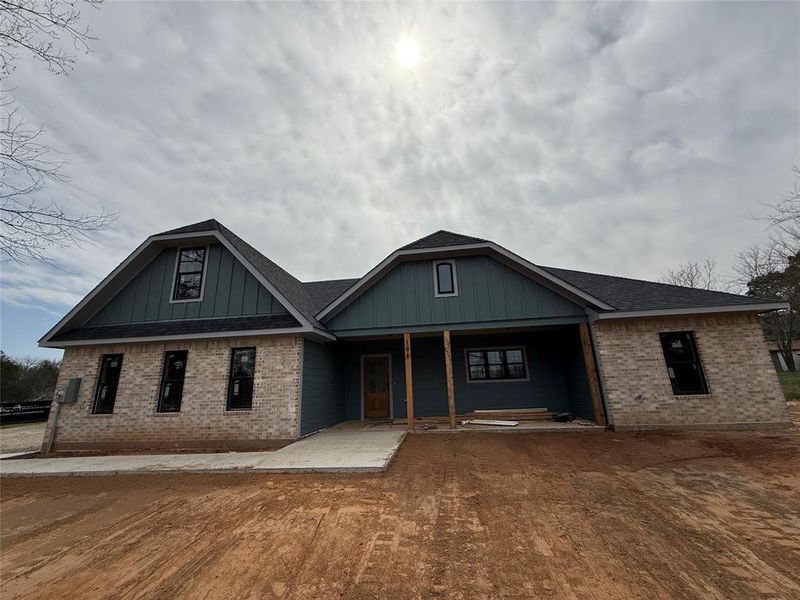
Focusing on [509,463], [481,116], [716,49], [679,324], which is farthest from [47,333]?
[716,49]

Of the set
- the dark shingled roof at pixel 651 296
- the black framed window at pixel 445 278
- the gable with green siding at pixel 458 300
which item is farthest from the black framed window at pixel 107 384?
the dark shingled roof at pixel 651 296

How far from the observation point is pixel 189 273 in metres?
10.7

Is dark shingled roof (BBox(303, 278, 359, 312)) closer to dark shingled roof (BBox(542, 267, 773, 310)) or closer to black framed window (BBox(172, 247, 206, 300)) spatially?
black framed window (BBox(172, 247, 206, 300))

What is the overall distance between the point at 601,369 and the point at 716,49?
360 inches

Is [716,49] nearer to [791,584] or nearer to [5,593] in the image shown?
[791,584]

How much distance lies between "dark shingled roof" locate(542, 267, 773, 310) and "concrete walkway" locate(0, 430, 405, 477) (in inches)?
292

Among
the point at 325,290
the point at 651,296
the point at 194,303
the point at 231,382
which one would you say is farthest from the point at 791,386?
the point at 194,303

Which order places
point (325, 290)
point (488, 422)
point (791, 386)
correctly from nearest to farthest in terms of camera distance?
point (488, 422) → point (325, 290) → point (791, 386)

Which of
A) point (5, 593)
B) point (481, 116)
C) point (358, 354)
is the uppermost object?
point (481, 116)

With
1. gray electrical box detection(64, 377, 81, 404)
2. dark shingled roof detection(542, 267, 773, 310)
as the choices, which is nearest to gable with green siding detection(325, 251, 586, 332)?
dark shingled roof detection(542, 267, 773, 310)

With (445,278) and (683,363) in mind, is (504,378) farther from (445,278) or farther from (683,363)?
(683,363)

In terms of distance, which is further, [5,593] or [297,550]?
[297,550]

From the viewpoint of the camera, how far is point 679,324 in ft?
29.8

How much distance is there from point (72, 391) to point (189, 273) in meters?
4.72
